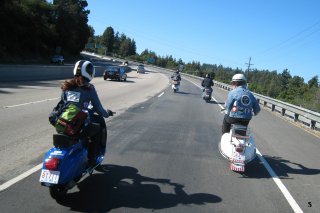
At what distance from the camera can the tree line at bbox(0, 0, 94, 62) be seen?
175ft

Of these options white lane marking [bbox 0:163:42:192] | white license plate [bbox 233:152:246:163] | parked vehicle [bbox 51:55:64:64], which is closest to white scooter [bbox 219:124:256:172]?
white license plate [bbox 233:152:246:163]

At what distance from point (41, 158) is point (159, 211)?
10.2 ft

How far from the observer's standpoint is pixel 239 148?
8312mm

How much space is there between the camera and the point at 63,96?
6.01 meters

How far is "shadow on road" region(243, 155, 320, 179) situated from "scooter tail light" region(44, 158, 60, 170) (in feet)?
13.4

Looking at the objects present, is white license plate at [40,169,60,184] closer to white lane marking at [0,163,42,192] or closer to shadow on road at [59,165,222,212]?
shadow on road at [59,165,222,212]

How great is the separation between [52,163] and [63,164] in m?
0.14

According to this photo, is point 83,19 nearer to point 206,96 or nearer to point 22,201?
point 206,96

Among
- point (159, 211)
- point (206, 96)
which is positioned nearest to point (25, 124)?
point (159, 211)

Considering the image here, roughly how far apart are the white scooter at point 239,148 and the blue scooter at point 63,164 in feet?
10.8

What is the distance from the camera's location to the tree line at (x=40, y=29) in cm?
5344

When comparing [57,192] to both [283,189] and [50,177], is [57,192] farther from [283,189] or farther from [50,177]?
[283,189]

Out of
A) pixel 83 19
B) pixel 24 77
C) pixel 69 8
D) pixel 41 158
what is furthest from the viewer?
pixel 83 19

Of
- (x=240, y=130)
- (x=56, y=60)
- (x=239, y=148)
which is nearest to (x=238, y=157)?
(x=239, y=148)
